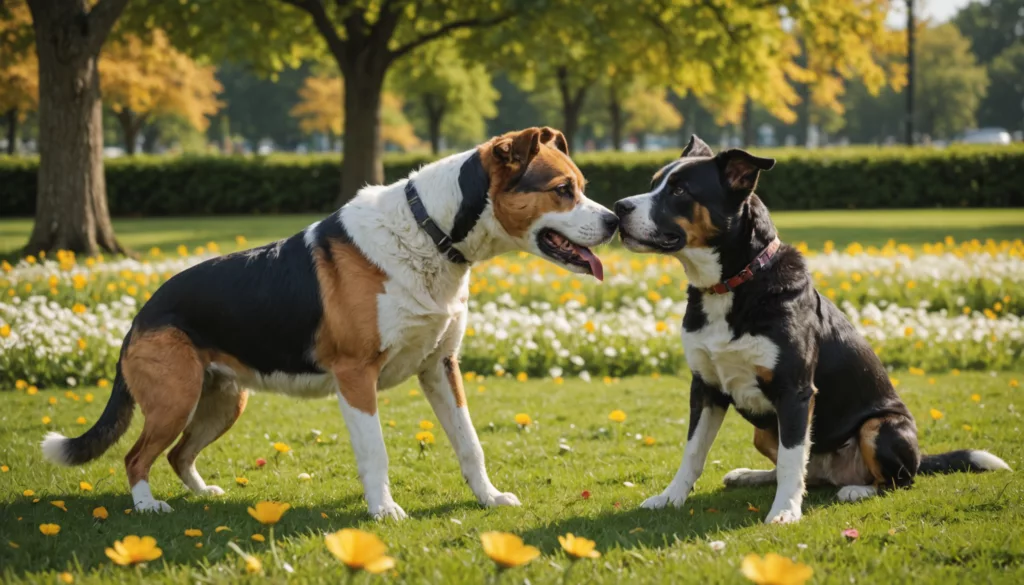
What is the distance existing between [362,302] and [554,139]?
1.31 meters

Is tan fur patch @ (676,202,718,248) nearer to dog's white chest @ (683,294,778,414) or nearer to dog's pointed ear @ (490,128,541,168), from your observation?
dog's white chest @ (683,294,778,414)

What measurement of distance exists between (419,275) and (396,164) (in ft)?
74.0

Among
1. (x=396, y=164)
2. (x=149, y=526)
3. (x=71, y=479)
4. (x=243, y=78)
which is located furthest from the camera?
(x=243, y=78)

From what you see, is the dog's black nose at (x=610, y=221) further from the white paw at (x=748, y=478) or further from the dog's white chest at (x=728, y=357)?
the white paw at (x=748, y=478)

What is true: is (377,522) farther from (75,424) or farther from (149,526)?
Result: (75,424)

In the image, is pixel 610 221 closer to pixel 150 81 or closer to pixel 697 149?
pixel 697 149

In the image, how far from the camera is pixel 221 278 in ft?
15.9

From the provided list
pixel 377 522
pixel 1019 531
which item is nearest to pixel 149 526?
pixel 377 522

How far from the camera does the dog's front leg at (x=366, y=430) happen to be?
4.49m

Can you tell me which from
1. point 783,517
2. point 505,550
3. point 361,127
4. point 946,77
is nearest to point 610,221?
point 783,517

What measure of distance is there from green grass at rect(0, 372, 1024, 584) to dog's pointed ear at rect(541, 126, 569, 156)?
6.00 feet

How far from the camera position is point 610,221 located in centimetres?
458

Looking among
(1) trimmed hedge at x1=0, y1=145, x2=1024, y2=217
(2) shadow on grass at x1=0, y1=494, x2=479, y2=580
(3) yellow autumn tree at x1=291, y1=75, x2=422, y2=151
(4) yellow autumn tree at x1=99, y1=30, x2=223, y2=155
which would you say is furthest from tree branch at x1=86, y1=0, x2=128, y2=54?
(3) yellow autumn tree at x1=291, y1=75, x2=422, y2=151

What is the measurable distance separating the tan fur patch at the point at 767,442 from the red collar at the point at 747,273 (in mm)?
820
